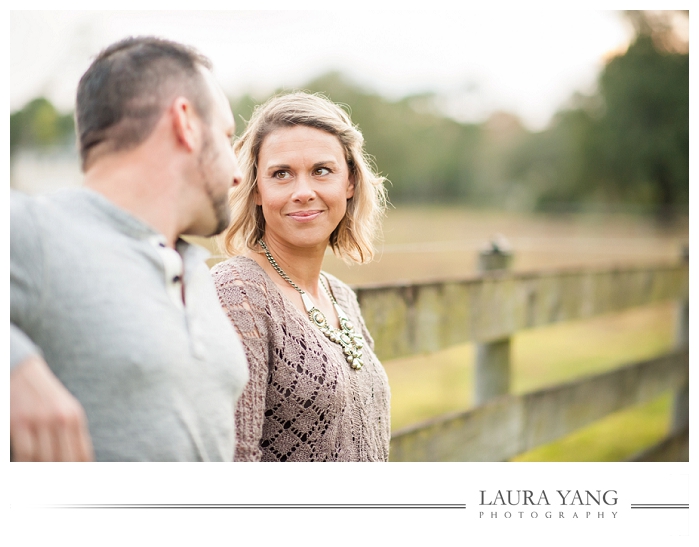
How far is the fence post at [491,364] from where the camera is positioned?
2094 mm

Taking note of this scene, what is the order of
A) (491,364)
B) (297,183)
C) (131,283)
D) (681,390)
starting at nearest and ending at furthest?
1. (131,283)
2. (297,183)
3. (491,364)
4. (681,390)

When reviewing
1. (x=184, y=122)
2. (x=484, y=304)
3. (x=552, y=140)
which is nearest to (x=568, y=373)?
(x=484, y=304)

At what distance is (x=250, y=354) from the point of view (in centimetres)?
114

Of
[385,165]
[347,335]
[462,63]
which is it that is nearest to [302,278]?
[347,335]

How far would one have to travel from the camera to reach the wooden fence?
66.4 inches

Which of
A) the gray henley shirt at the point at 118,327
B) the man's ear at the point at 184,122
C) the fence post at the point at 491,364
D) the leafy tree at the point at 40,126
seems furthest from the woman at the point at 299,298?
the fence post at the point at 491,364

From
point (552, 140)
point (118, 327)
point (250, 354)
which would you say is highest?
point (552, 140)

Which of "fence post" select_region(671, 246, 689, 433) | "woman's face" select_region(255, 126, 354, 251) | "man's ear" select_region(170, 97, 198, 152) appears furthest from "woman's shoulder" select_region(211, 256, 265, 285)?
"fence post" select_region(671, 246, 689, 433)

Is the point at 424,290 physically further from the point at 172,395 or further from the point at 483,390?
the point at 172,395

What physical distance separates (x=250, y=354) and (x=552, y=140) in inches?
Answer: 209

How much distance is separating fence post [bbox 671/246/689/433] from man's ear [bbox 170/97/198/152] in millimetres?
3031
